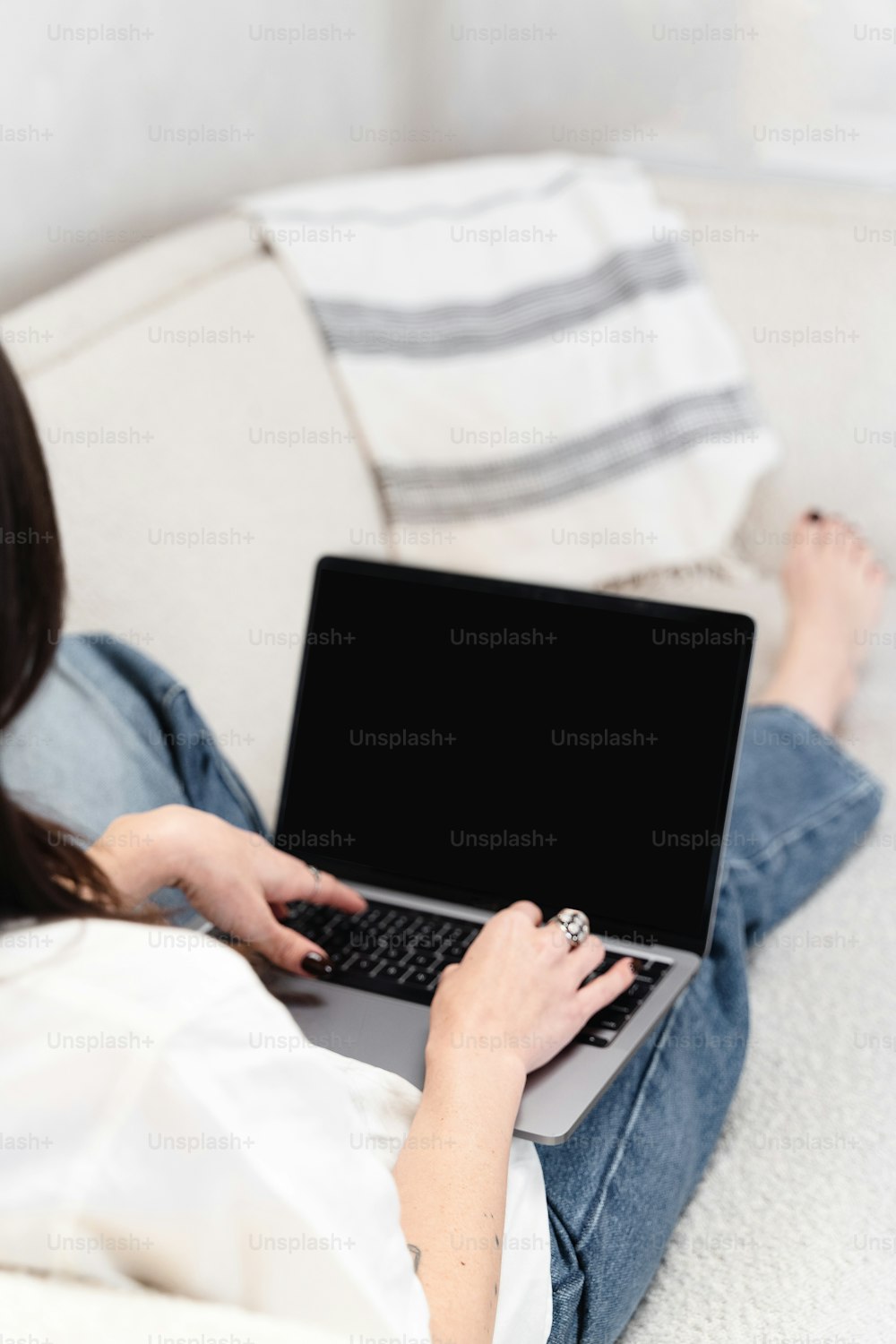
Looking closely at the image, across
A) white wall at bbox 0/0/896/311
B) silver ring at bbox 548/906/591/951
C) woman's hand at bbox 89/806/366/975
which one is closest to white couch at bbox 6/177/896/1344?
white wall at bbox 0/0/896/311

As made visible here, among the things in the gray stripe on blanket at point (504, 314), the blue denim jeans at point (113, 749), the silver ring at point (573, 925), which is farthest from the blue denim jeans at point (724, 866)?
the gray stripe on blanket at point (504, 314)

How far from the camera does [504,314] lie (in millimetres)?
1587

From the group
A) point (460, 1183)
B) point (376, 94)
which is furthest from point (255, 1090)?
point (376, 94)

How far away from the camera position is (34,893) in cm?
51

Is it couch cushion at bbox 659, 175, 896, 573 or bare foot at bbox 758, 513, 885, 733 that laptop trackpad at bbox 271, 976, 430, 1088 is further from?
couch cushion at bbox 659, 175, 896, 573

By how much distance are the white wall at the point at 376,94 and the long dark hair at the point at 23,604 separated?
3.11 ft

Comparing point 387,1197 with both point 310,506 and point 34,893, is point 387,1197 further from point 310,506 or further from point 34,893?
point 310,506

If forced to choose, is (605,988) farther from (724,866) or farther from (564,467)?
(564,467)

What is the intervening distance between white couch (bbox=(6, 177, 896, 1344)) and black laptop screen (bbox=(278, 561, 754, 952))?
0.19 m

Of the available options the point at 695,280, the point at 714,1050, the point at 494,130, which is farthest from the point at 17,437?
the point at 494,130

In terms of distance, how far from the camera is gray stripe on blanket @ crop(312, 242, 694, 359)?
1.51 metres

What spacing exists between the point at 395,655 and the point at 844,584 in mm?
714

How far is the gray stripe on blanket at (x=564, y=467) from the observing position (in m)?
1.52

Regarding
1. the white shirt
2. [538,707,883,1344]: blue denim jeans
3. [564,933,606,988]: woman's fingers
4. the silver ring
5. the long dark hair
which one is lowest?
[538,707,883,1344]: blue denim jeans
